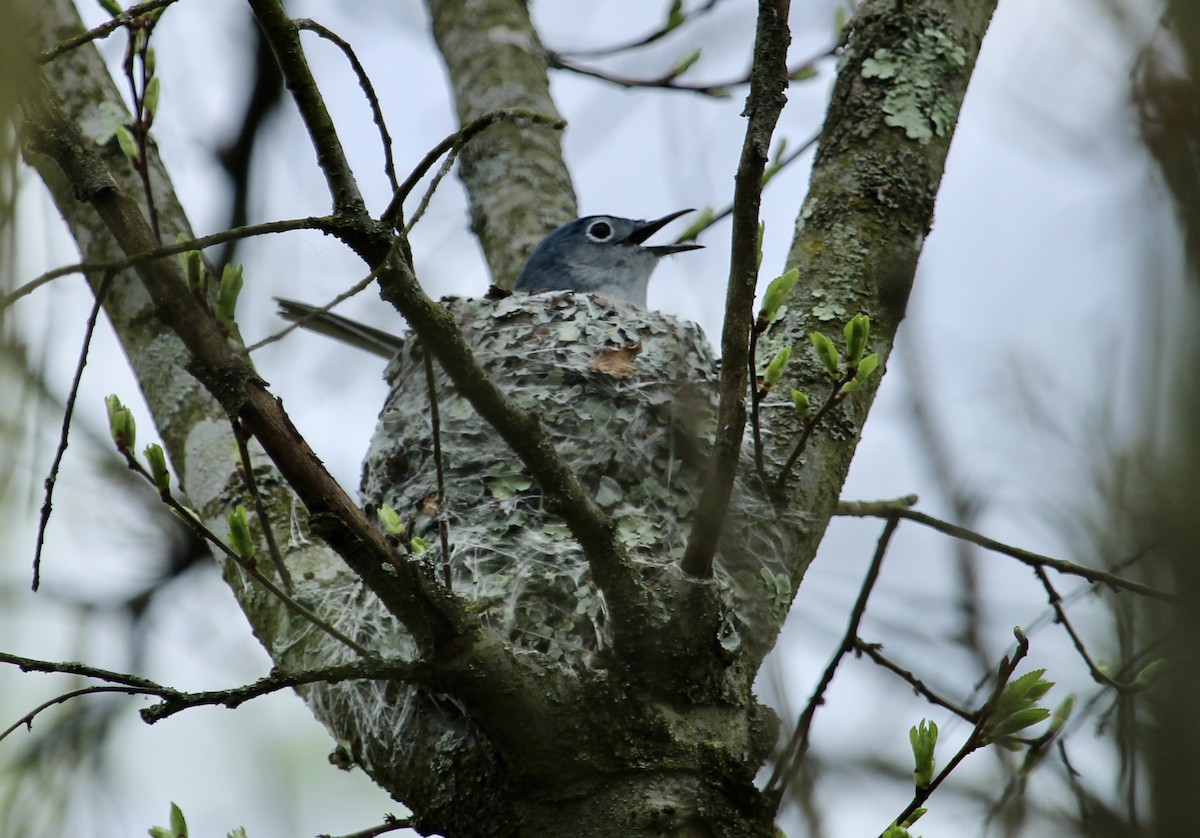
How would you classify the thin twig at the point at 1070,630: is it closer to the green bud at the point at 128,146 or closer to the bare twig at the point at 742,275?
the bare twig at the point at 742,275

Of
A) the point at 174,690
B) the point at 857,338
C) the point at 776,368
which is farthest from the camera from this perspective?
the point at 776,368

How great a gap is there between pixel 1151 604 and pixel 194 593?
13.5 feet

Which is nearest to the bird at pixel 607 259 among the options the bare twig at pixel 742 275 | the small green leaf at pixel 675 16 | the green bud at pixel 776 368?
the small green leaf at pixel 675 16

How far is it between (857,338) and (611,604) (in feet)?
2.46

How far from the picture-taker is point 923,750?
7.98 ft

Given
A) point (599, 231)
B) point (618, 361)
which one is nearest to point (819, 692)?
point (618, 361)

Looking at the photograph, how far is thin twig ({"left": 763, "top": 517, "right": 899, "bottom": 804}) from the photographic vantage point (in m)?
2.44

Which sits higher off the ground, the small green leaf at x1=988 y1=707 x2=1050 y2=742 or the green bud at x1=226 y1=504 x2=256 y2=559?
the green bud at x1=226 y1=504 x2=256 y2=559

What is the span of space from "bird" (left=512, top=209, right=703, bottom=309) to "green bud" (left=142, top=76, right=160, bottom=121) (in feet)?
7.69

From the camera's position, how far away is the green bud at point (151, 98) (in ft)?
9.09

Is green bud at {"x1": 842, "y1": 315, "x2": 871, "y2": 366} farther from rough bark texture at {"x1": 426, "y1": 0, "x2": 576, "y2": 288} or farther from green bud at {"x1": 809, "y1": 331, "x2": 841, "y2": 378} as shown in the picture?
rough bark texture at {"x1": 426, "y1": 0, "x2": 576, "y2": 288}

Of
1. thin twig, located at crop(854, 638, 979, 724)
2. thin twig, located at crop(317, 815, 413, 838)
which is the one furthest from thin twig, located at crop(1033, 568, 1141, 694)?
thin twig, located at crop(317, 815, 413, 838)

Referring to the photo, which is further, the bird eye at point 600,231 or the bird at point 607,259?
the bird eye at point 600,231

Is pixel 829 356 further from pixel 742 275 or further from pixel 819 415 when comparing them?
pixel 742 275
